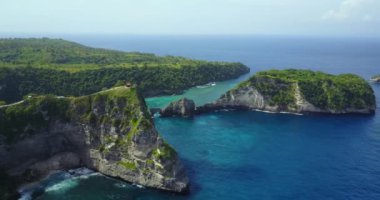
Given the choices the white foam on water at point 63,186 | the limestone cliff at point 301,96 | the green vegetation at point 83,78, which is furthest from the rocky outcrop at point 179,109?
the white foam on water at point 63,186

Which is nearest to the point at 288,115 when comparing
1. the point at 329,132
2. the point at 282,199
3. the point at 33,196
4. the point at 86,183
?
the point at 329,132

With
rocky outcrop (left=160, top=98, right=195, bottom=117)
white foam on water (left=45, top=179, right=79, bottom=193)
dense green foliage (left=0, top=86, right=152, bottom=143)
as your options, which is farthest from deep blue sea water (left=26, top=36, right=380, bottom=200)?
dense green foliage (left=0, top=86, right=152, bottom=143)

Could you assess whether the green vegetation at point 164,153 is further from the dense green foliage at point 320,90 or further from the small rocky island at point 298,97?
the dense green foliage at point 320,90

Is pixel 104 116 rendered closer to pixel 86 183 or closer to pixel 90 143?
pixel 90 143

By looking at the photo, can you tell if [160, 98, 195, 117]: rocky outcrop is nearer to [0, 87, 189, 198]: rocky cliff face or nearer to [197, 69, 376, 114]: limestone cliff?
[197, 69, 376, 114]: limestone cliff

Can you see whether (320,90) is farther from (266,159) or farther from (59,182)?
(59,182)

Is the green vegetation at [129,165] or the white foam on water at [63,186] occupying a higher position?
the green vegetation at [129,165]

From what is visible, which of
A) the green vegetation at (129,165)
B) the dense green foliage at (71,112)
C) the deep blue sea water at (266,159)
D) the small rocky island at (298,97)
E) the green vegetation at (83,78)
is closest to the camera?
the deep blue sea water at (266,159)
